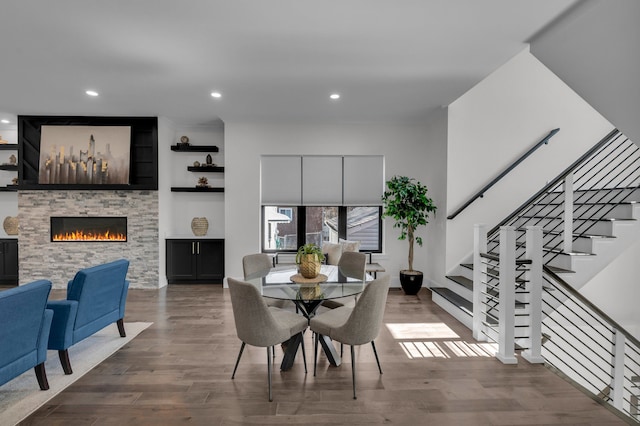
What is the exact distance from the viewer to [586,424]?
2205 millimetres

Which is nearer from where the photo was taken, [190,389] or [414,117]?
[190,389]

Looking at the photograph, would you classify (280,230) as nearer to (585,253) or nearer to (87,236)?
(87,236)

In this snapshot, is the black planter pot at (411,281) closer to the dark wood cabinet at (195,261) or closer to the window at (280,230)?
the window at (280,230)

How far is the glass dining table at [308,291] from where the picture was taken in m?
2.72

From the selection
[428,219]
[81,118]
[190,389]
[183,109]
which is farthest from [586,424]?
[81,118]

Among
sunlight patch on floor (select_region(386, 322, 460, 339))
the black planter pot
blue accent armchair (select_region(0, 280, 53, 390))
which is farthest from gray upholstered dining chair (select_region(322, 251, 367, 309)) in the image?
blue accent armchair (select_region(0, 280, 53, 390))

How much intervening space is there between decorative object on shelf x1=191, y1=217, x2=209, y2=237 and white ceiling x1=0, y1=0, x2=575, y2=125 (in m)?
2.08

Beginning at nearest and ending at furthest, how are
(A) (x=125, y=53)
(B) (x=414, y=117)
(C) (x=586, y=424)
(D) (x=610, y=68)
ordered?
(C) (x=586, y=424) < (D) (x=610, y=68) < (A) (x=125, y=53) < (B) (x=414, y=117)

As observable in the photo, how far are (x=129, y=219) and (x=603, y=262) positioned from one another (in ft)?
21.8

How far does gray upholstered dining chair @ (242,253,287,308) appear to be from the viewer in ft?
11.5

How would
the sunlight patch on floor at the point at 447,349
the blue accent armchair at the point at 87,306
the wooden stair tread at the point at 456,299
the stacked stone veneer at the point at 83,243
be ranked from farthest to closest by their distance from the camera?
the stacked stone veneer at the point at 83,243
the wooden stair tread at the point at 456,299
the sunlight patch on floor at the point at 447,349
the blue accent armchair at the point at 87,306

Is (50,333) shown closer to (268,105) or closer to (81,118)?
(268,105)

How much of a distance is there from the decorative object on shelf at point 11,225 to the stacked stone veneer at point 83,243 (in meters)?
0.66

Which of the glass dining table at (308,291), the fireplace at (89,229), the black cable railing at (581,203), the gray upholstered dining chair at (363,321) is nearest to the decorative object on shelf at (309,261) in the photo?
the glass dining table at (308,291)
